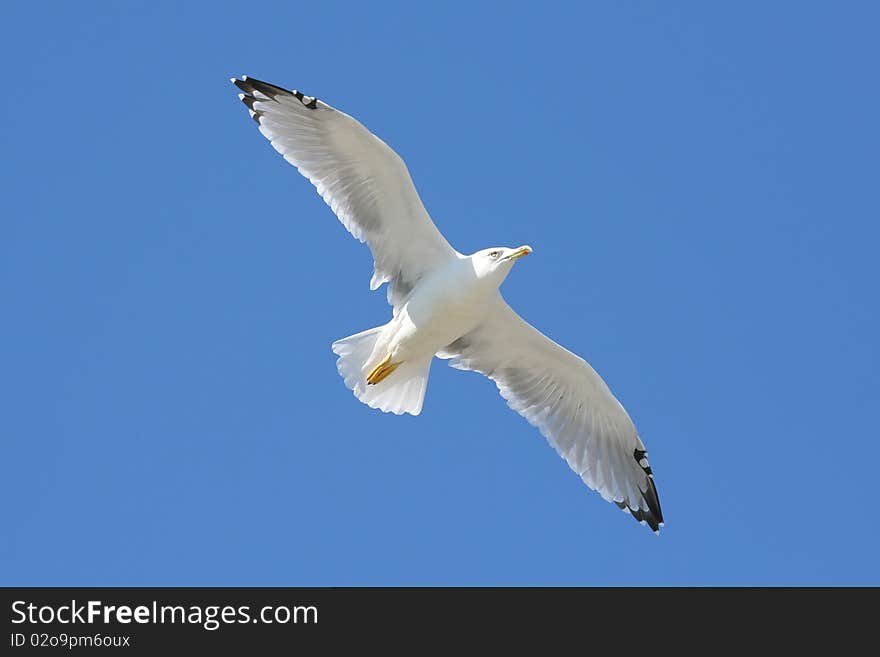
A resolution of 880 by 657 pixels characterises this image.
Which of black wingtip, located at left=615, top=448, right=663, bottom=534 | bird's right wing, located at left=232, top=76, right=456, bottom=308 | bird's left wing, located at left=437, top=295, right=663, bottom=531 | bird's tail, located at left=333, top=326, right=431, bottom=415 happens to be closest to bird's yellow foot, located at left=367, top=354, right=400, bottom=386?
bird's tail, located at left=333, top=326, right=431, bottom=415

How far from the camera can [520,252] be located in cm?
905

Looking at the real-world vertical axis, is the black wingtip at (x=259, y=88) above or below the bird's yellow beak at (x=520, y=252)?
above

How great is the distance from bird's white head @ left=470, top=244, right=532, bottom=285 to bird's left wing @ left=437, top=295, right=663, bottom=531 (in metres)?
0.70

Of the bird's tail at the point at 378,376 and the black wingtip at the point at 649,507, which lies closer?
the bird's tail at the point at 378,376

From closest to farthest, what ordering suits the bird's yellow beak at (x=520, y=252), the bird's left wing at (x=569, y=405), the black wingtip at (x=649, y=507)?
1. the bird's yellow beak at (x=520, y=252)
2. the bird's left wing at (x=569, y=405)
3. the black wingtip at (x=649, y=507)

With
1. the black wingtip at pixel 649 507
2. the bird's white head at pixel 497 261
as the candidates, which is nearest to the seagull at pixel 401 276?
the bird's white head at pixel 497 261

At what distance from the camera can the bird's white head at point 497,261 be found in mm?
9070

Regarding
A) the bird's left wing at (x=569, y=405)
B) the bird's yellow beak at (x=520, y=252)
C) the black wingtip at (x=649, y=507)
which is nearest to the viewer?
the bird's yellow beak at (x=520, y=252)

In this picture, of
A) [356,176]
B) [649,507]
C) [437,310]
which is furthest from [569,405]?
[356,176]

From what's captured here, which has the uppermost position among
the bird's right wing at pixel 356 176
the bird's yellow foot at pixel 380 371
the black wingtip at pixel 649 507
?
the bird's right wing at pixel 356 176

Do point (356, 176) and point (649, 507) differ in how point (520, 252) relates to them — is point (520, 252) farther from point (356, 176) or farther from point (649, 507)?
point (649, 507)

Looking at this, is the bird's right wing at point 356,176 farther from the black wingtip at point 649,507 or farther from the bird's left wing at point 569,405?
the black wingtip at point 649,507

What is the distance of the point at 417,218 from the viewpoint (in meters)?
9.36
